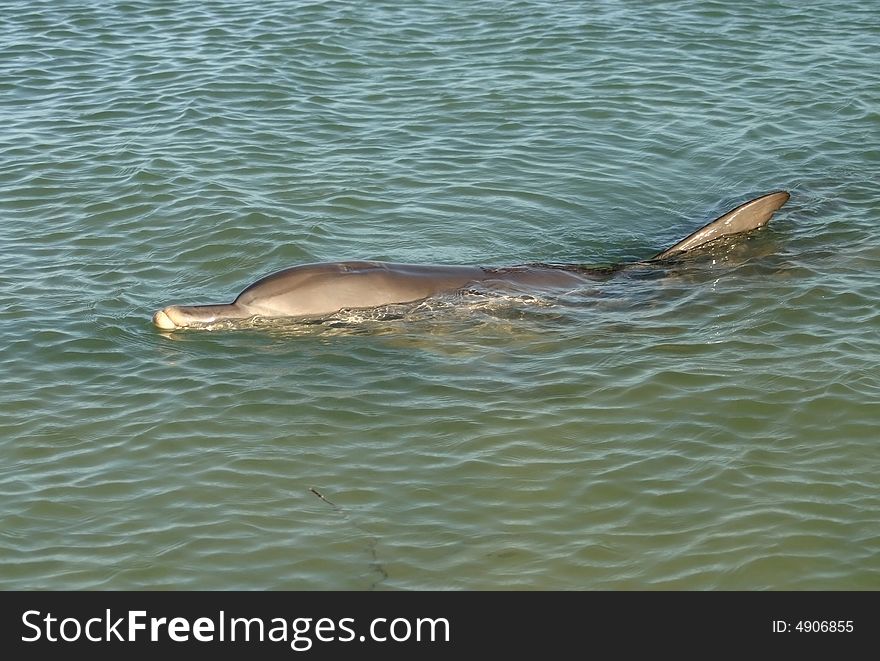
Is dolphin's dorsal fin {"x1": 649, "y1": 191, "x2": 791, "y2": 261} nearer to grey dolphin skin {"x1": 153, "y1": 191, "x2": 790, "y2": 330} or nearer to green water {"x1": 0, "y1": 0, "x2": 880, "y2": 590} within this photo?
green water {"x1": 0, "y1": 0, "x2": 880, "y2": 590}

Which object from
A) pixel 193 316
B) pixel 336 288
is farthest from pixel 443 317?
pixel 193 316

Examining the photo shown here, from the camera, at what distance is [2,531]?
7590 millimetres

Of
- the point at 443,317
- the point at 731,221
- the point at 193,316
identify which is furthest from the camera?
the point at 731,221

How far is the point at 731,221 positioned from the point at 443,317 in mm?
3275

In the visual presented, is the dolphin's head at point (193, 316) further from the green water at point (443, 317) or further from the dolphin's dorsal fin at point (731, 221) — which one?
the dolphin's dorsal fin at point (731, 221)

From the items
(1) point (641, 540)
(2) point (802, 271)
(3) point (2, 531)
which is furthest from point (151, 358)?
(2) point (802, 271)

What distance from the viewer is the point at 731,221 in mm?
11641

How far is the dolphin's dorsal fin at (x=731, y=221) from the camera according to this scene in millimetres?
11547

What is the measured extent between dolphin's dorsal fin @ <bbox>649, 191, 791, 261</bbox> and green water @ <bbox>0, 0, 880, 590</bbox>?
9.1 inches

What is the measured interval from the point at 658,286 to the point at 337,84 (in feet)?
23.2

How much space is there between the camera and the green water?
7.42 m

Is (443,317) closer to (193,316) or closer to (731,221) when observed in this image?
(193,316)
